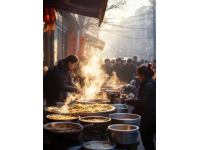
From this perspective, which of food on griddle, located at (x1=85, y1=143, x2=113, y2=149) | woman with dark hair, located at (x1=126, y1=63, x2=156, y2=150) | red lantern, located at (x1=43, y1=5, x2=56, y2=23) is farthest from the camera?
red lantern, located at (x1=43, y1=5, x2=56, y2=23)

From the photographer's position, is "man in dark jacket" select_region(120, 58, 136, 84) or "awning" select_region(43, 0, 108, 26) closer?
"awning" select_region(43, 0, 108, 26)

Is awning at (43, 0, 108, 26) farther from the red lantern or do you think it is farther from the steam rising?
the steam rising

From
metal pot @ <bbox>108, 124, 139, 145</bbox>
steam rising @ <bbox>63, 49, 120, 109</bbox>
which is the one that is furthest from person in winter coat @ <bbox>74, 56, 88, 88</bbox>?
metal pot @ <bbox>108, 124, 139, 145</bbox>

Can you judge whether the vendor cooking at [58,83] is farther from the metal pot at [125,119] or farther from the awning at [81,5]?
the metal pot at [125,119]

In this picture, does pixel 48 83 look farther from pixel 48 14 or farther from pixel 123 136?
pixel 123 136

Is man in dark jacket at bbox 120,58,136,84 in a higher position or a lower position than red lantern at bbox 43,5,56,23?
lower

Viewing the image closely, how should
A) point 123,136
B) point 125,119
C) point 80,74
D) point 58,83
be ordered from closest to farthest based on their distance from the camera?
point 123,136, point 125,119, point 58,83, point 80,74

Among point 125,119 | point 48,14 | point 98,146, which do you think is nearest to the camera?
point 98,146

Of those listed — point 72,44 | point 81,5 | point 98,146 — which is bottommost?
point 98,146

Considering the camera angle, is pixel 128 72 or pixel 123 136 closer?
pixel 123 136

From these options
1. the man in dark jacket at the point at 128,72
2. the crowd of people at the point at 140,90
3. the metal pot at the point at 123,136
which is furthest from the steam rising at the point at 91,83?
the metal pot at the point at 123,136

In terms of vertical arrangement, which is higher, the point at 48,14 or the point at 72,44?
the point at 72,44

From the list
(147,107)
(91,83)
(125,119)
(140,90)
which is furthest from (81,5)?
(125,119)
